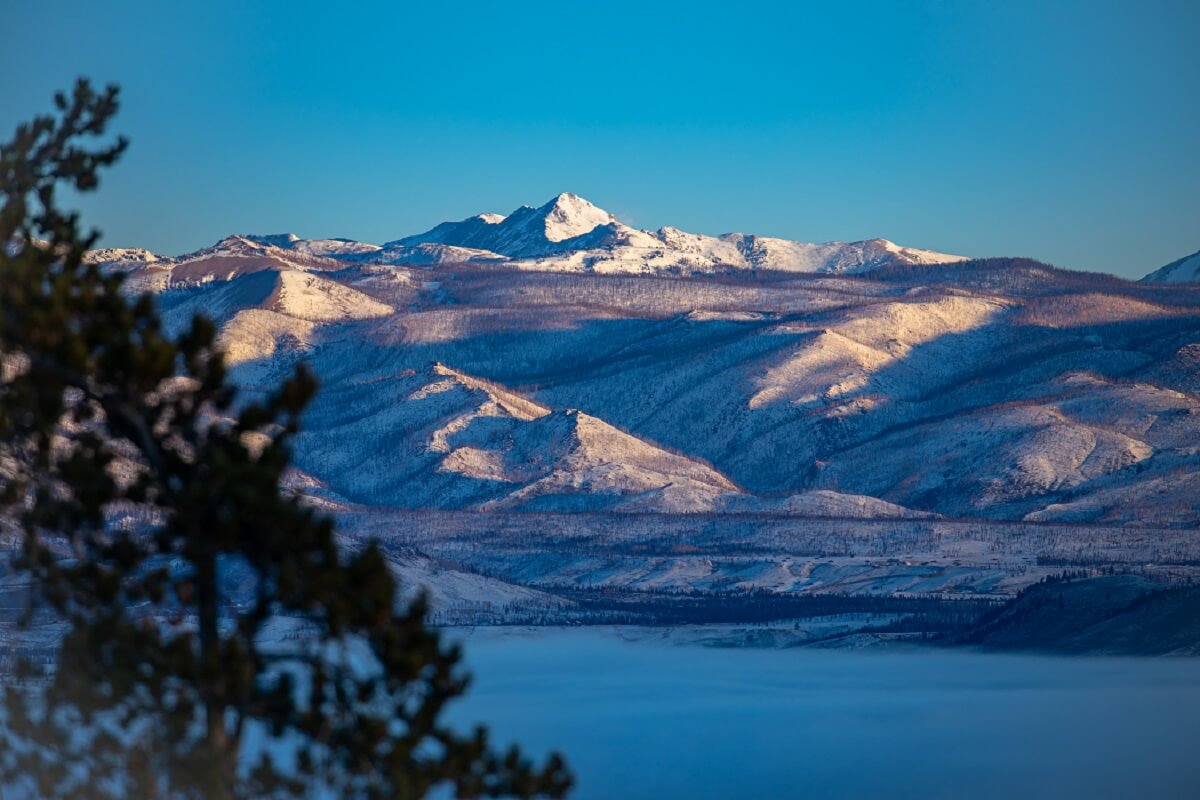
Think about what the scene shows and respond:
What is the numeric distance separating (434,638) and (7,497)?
562 centimetres

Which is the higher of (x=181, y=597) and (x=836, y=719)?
(x=181, y=597)

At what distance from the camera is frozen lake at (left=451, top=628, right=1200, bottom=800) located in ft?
235

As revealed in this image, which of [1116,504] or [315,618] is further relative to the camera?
[1116,504]

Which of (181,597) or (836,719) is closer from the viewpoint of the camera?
(181,597)

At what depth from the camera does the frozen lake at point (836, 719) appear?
235 feet

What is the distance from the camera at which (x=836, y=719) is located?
89.9 meters

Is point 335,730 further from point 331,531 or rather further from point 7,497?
point 7,497

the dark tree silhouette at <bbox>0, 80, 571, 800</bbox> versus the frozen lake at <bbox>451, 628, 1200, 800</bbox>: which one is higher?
the dark tree silhouette at <bbox>0, 80, 571, 800</bbox>

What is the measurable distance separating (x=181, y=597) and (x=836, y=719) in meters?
70.1

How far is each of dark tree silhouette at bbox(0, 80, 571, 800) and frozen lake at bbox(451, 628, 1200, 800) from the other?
4474 centimetres

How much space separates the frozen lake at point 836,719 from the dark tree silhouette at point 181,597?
44.7 meters

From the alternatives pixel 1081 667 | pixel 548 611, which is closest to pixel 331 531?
pixel 1081 667

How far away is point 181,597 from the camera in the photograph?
23.1 metres

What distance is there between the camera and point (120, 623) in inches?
915
